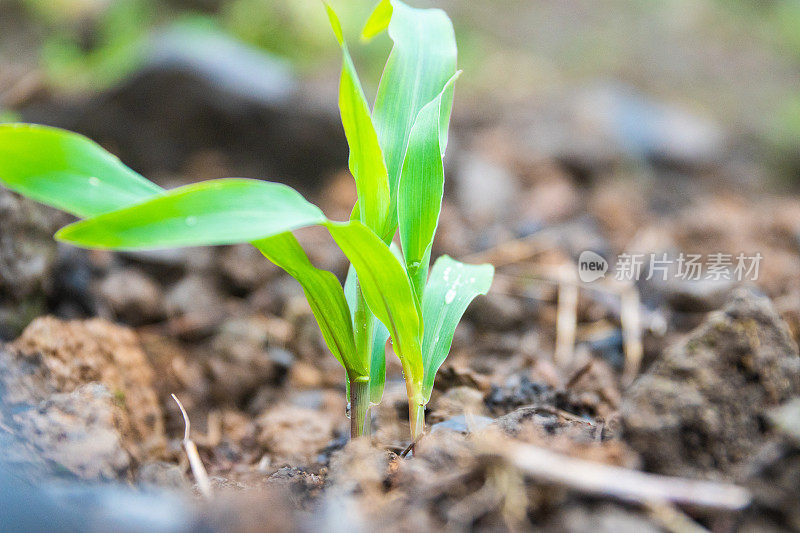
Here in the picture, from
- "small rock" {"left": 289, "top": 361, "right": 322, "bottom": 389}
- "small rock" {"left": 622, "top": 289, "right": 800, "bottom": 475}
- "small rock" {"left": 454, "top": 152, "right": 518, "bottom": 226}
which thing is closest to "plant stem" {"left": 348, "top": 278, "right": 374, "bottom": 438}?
"small rock" {"left": 622, "top": 289, "right": 800, "bottom": 475}

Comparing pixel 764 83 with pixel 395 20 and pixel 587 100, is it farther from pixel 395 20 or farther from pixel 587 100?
pixel 395 20

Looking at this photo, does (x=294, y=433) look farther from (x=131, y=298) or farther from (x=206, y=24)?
(x=206, y=24)

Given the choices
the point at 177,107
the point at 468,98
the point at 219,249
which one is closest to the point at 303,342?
the point at 219,249

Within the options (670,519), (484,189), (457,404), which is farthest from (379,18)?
(484,189)

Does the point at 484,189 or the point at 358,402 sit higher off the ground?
the point at 484,189

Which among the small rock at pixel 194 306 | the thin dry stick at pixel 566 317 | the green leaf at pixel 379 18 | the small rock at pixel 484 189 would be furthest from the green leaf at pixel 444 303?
the small rock at pixel 484 189

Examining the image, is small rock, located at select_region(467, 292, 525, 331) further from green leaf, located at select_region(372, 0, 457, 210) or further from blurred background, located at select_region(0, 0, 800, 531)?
green leaf, located at select_region(372, 0, 457, 210)
